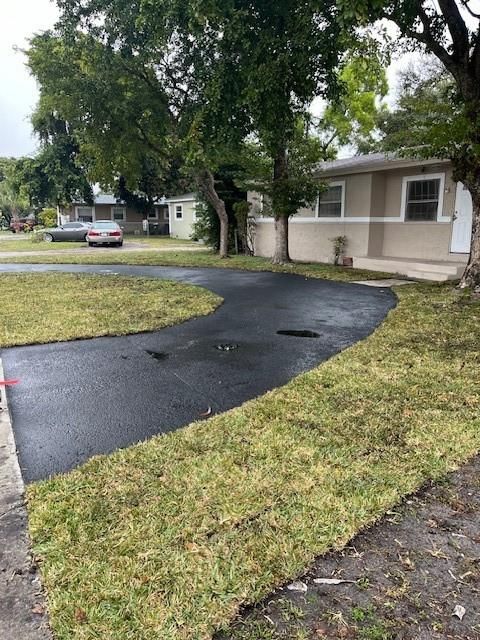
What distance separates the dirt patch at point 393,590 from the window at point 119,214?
126 ft

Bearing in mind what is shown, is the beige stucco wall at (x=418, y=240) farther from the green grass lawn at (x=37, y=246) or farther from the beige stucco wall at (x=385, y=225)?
the green grass lawn at (x=37, y=246)

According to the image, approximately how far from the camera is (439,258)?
1186 centimetres

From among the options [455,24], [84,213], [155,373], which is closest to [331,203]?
[455,24]

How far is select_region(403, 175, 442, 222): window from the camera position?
1182 cm

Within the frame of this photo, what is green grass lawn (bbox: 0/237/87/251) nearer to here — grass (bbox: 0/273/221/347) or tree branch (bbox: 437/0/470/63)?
grass (bbox: 0/273/221/347)

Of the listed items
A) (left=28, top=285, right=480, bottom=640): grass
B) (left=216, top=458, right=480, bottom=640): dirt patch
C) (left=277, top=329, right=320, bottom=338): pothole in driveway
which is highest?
(left=277, top=329, right=320, bottom=338): pothole in driveway

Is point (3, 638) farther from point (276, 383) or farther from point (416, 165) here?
point (416, 165)

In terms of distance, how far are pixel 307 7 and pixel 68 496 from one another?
8.28 metres

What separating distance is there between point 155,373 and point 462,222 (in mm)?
9385

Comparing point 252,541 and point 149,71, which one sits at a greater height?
point 149,71

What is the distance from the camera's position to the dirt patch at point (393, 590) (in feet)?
5.66

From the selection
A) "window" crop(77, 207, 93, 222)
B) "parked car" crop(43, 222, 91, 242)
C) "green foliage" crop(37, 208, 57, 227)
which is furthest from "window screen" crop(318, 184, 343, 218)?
"green foliage" crop(37, 208, 57, 227)

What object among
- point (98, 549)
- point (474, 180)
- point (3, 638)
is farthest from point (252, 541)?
point (474, 180)

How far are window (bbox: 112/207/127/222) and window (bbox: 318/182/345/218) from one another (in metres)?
26.4
